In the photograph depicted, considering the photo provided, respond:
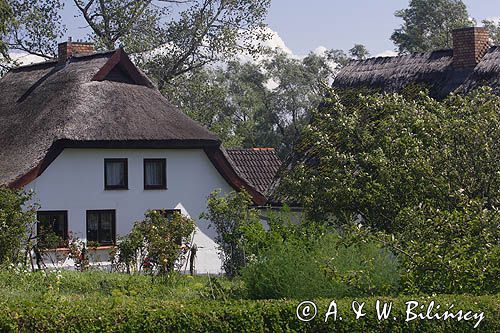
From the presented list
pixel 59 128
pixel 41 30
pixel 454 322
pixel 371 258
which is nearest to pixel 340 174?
pixel 371 258

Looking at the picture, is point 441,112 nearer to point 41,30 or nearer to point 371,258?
point 371,258

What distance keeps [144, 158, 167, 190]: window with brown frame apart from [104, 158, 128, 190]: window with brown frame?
705mm

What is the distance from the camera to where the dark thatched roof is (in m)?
25.0

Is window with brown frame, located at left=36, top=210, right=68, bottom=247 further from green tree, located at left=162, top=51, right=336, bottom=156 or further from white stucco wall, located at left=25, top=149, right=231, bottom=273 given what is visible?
green tree, located at left=162, top=51, right=336, bottom=156

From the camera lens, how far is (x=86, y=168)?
30062 millimetres

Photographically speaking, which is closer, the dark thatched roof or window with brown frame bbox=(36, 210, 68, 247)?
the dark thatched roof

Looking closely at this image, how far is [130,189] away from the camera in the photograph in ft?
101

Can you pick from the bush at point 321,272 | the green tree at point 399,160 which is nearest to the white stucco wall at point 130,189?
the green tree at point 399,160

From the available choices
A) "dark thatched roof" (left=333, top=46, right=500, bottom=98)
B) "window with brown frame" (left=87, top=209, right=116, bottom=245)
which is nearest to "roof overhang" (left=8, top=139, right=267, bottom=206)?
"window with brown frame" (left=87, top=209, right=116, bottom=245)

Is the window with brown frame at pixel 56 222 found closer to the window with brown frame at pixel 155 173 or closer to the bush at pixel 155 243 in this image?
the window with brown frame at pixel 155 173

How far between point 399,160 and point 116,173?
620 inches

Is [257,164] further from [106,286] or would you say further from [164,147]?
[106,286]

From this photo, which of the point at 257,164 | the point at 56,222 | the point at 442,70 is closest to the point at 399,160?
the point at 442,70

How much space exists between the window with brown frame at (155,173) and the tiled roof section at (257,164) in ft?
14.5
